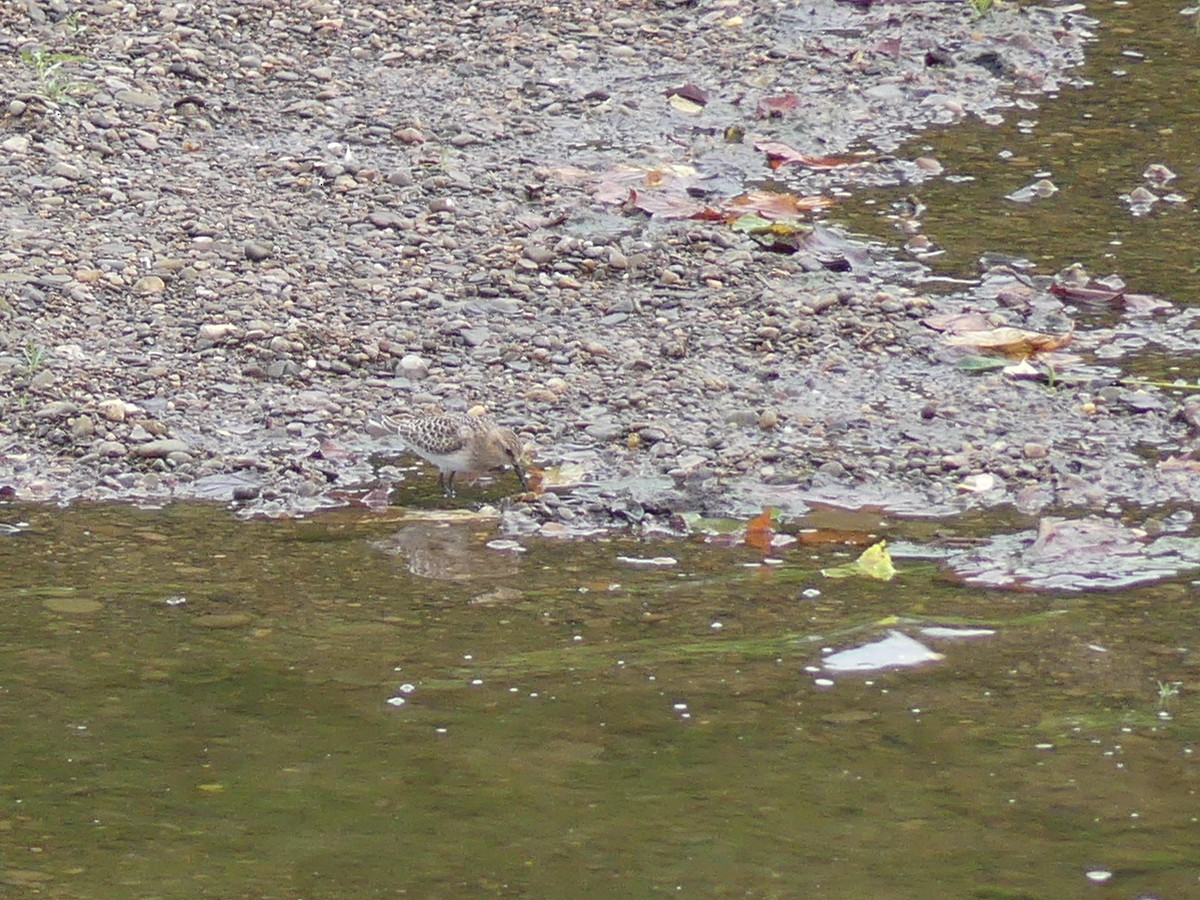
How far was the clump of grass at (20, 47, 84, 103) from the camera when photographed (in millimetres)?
10336

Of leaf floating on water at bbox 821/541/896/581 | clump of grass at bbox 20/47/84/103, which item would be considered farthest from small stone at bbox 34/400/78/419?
clump of grass at bbox 20/47/84/103

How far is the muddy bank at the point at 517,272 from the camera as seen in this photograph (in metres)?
7.41

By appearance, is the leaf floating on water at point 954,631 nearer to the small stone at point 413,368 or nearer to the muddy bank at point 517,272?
the muddy bank at point 517,272

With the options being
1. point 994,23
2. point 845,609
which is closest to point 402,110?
point 994,23

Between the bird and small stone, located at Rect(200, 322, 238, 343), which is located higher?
the bird

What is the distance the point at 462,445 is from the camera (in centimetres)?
700

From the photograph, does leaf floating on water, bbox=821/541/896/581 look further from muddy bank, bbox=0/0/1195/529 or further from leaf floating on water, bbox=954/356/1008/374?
leaf floating on water, bbox=954/356/1008/374

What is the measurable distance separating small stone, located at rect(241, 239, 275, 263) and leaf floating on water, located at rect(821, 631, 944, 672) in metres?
4.14

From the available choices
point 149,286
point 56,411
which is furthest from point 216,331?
point 56,411

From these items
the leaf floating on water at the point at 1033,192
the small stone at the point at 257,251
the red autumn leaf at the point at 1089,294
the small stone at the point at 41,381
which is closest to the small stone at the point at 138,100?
the small stone at the point at 257,251

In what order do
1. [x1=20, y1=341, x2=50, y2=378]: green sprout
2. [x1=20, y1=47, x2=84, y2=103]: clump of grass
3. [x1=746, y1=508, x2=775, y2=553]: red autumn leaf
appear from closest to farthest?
[x1=746, y1=508, x2=775, y2=553]: red autumn leaf, [x1=20, y1=341, x2=50, y2=378]: green sprout, [x1=20, y1=47, x2=84, y2=103]: clump of grass

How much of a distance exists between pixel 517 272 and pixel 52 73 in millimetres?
3341

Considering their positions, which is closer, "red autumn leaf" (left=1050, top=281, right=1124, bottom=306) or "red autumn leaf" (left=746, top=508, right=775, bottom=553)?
"red autumn leaf" (left=746, top=508, right=775, bottom=553)

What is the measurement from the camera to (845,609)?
6156 millimetres
